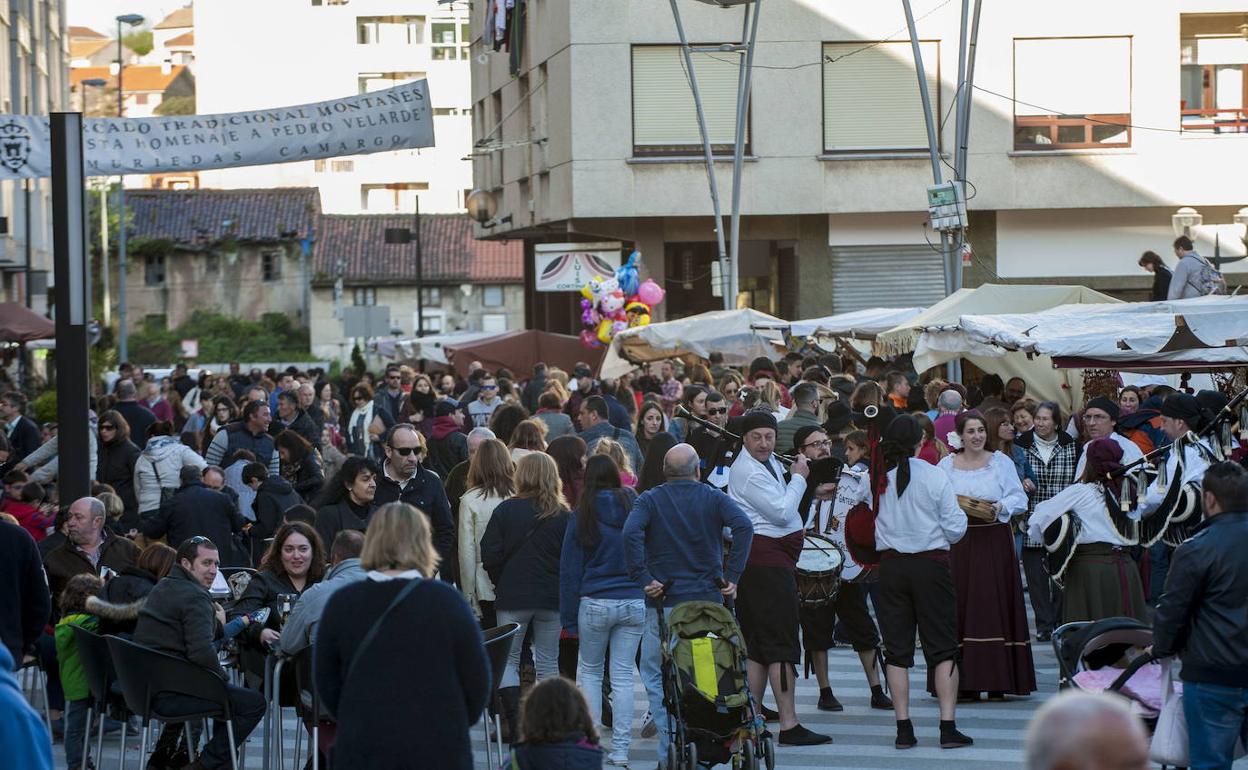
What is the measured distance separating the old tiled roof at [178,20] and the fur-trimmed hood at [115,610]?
125 m

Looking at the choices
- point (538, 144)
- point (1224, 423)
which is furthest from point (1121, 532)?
point (538, 144)

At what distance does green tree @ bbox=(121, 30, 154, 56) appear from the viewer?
422 ft

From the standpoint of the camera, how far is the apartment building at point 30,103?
113 feet

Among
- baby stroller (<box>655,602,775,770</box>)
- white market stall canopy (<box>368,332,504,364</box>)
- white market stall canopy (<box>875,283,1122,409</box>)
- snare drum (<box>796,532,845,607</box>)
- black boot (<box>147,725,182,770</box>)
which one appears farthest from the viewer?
white market stall canopy (<box>368,332,504,364</box>)

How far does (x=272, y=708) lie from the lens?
9180 mm

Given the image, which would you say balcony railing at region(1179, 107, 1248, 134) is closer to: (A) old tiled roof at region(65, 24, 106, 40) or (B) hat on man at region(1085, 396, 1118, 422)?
(B) hat on man at region(1085, 396, 1118, 422)

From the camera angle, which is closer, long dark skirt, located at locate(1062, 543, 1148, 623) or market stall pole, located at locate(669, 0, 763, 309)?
long dark skirt, located at locate(1062, 543, 1148, 623)

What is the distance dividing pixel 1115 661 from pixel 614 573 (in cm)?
275

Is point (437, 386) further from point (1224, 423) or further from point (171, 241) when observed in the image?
point (171, 241)

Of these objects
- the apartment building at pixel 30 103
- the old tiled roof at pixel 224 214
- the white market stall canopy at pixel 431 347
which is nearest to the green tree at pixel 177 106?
the old tiled roof at pixel 224 214

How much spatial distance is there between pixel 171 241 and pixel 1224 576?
65.5 meters

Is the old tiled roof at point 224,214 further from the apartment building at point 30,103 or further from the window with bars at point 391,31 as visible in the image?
the apartment building at point 30,103

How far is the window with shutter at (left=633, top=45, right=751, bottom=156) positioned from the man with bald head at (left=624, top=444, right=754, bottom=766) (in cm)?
2706

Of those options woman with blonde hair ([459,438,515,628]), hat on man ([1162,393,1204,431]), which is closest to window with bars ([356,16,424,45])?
hat on man ([1162,393,1204,431])
